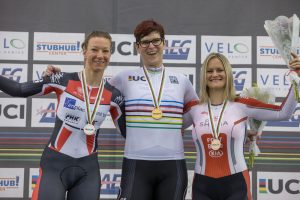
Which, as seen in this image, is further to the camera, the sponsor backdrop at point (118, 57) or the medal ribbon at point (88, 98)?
the sponsor backdrop at point (118, 57)

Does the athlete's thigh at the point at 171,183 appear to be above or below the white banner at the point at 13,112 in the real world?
below

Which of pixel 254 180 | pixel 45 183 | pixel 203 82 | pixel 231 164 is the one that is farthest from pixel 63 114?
pixel 254 180

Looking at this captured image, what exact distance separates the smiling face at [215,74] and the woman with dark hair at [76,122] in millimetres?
587

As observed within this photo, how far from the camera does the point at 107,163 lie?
3412mm

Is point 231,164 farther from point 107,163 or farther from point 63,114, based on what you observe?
point 107,163

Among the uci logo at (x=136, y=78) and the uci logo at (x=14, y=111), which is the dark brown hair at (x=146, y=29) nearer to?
the uci logo at (x=136, y=78)

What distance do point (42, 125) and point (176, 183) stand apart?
1.77 m

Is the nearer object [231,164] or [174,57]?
[231,164]

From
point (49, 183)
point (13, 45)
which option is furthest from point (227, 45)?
point (49, 183)

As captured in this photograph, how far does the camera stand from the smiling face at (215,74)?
7.26ft

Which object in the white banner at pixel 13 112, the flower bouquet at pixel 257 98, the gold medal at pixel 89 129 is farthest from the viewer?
the white banner at pixel 13 112

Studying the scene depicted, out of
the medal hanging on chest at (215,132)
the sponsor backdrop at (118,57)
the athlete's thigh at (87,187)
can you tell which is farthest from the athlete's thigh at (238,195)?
the sponsor backdrop at (118,57)

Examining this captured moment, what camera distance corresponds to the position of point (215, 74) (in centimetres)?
221

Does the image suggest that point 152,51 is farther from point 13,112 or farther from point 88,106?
point 13,112
